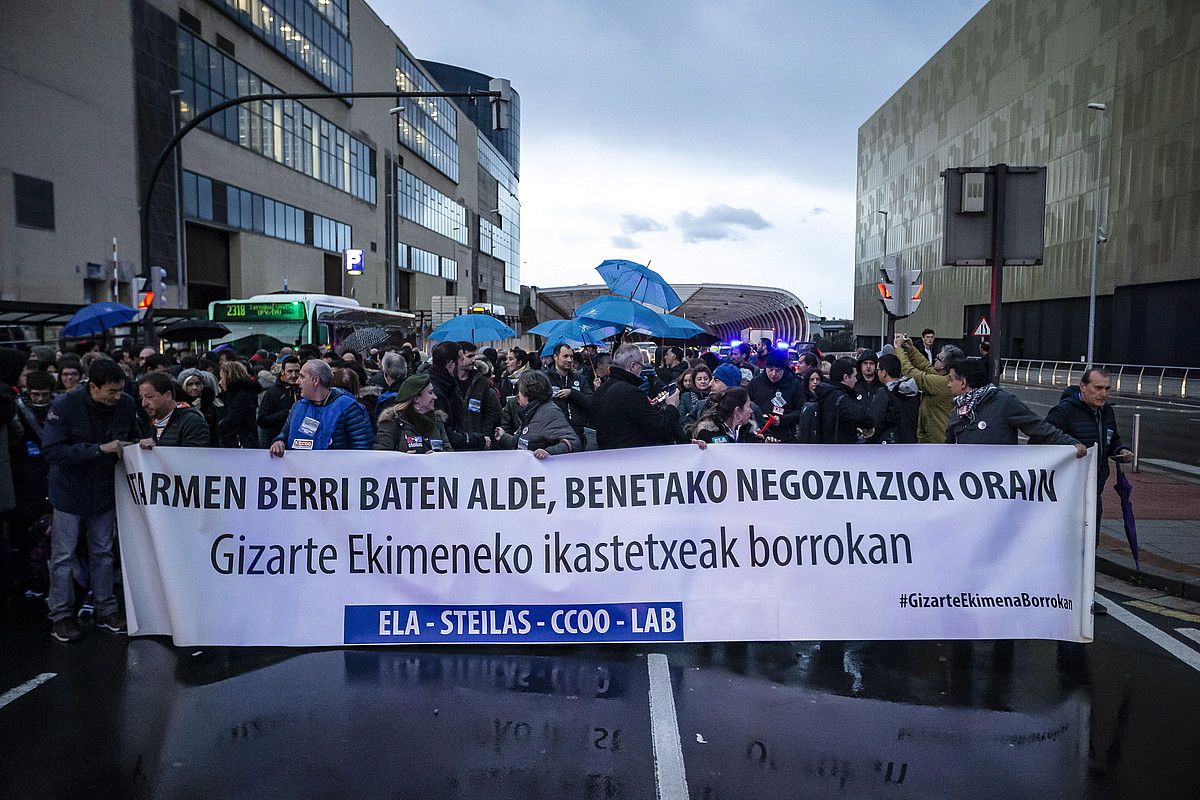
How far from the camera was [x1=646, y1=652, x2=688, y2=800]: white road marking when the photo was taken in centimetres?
377

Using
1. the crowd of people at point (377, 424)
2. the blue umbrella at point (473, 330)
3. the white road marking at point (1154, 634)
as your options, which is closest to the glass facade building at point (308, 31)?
the blue umbrella at point (473, 330)

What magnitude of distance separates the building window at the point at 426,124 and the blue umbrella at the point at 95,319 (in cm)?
4339

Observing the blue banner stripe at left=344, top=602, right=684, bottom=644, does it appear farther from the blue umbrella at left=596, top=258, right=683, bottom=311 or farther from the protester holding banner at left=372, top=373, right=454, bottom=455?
the blue umbrella at left=596, top=258, right=683, bottom=311

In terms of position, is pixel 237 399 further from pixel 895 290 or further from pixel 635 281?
pixel 895 290

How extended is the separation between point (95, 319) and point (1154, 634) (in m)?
15.5

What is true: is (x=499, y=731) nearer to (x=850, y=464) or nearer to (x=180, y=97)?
(x=850, y=464)

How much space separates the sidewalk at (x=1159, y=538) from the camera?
6.86 m

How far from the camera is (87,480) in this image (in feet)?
18.4

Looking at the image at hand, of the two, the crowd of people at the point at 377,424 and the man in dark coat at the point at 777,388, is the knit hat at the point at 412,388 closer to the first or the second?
the crowd of people at the point at 377,424

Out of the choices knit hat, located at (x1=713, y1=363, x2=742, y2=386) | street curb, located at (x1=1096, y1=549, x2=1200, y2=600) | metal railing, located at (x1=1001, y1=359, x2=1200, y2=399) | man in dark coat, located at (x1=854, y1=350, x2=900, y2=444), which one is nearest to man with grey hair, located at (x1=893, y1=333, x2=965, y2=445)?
man in dark coat, located at (x1=854, y1=350, x2=900, y2=444)

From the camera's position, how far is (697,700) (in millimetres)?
4691

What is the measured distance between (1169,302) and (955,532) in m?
36.6

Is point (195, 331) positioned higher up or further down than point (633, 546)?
higher up

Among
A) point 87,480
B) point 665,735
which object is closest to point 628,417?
point 665,735
